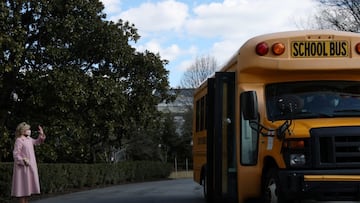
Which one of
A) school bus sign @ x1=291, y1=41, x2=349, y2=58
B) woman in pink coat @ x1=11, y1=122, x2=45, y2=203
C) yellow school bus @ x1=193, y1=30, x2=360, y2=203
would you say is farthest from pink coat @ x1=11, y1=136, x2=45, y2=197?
school bus sign @ x1=291, y1=41, x2=349, y2=58

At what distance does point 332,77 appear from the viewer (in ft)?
28.7

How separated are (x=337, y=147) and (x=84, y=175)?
1838cm

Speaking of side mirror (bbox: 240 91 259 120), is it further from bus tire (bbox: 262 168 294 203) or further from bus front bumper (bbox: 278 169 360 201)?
bus front bumper (bbox: 278 169 360 201)

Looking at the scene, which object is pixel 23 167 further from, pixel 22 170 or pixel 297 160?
pixel 297 160

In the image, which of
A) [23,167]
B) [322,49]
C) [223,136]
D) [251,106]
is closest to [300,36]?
[322,49]

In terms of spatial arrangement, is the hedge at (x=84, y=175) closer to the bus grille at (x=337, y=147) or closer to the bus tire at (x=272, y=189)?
the bus tire at (x=272, y=189)

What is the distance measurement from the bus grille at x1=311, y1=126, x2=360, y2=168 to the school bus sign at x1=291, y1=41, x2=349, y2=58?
4.82 feet

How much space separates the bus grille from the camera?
7.56m

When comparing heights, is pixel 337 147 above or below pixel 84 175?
above

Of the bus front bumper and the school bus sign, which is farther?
the school bus sign

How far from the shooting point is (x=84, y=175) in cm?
2477

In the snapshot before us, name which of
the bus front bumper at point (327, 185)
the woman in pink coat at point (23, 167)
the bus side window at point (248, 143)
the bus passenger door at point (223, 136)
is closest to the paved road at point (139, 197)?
the woman in pink coat at point (23, 167)

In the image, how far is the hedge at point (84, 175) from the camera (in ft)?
49.4

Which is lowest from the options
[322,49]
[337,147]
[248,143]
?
[337,147]
